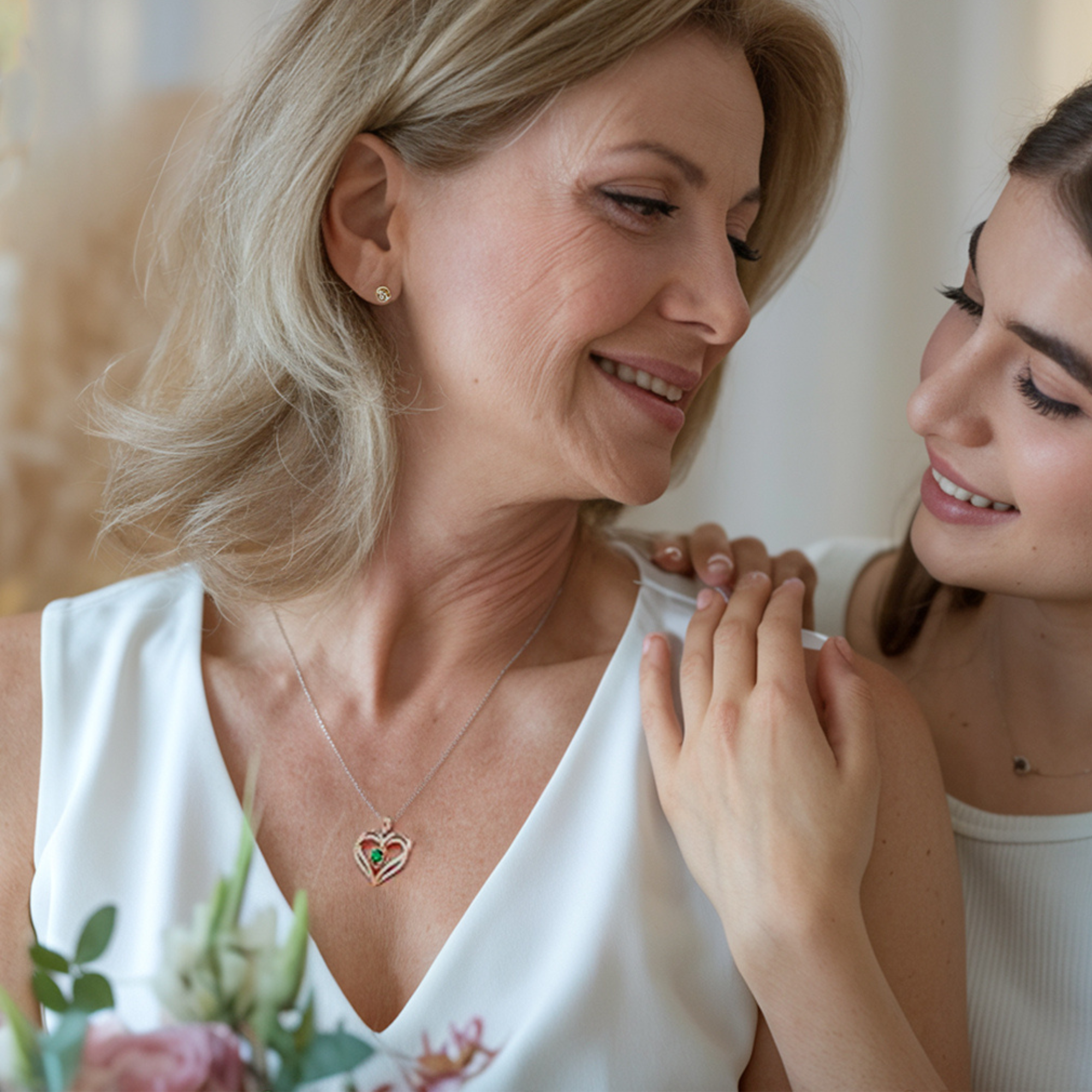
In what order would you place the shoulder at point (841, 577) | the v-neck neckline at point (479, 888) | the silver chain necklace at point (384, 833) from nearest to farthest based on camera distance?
the v-neck neckline at point (479, 888) → the silver chain necklace at point (384, 833) → the shoulder at point (841, 577)

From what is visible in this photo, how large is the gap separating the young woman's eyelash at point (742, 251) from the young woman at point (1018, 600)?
25 cm

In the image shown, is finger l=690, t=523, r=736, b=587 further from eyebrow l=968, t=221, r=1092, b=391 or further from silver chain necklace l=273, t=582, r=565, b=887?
eyebrow l=968, t=221, r=1092, b=391

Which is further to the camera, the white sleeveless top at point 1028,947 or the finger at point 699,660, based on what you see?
the white sleeveless top at point 1028,947

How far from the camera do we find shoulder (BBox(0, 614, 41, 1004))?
4.17 ft

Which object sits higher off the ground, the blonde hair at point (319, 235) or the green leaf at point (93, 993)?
the blonde hair at point (319, 235)

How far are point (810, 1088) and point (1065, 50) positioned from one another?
2252mm

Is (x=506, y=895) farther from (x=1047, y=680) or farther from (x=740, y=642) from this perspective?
(x=1047, y=680)

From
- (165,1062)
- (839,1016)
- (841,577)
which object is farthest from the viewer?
(841,577)

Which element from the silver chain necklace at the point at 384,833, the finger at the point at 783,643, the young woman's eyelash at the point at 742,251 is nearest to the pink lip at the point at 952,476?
the finger at the point at 783,643

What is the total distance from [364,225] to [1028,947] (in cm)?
117

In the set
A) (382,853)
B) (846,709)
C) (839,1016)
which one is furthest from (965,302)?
(382,853)

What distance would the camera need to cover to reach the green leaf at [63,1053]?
65 cm

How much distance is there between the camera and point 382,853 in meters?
1.28

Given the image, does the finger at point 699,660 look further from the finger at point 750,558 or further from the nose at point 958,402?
the nose at point 958,402
